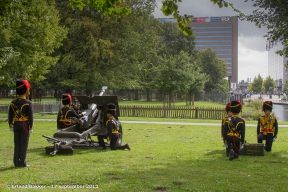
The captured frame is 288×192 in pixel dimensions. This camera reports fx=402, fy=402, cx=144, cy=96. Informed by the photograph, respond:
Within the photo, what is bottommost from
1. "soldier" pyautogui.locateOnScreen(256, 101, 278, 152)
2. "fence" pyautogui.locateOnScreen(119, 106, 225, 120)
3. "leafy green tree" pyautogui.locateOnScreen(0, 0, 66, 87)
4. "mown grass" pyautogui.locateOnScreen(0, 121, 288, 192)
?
"mown grass" pyautogui.locateOnScreen(0, 121, 288, 192)

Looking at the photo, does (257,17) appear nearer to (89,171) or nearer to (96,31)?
(96,31)

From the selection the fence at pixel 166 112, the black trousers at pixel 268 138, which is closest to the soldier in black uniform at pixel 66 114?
the black trousers at pixel 268 138

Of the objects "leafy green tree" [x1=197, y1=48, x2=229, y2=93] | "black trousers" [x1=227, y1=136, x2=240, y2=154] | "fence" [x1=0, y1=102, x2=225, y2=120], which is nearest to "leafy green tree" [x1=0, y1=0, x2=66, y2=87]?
"fence" [x1=0, y1=102, x2=225, y2=120]

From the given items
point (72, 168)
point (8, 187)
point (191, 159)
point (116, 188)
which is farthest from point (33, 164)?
point (191, 159)

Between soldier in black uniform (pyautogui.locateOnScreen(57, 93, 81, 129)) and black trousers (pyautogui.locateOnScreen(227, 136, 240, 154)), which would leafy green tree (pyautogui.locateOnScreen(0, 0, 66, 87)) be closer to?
soldier in black uniform (pyautogui.locateOnScreen(57, 93, 81, 129))

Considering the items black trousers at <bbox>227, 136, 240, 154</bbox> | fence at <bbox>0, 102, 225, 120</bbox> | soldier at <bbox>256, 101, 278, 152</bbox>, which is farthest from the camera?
fence at <bbox>0, 102, 225, 120</bbox>

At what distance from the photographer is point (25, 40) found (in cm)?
2388

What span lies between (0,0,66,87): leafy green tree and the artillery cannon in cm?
978

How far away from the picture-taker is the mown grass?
7676mm

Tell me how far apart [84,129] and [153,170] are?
4.58 m

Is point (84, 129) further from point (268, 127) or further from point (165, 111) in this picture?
point (165, 111)

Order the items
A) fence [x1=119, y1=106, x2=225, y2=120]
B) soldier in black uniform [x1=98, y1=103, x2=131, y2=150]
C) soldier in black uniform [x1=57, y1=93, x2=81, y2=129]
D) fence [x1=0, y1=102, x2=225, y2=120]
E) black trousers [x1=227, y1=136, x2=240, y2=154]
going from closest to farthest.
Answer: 1. black trousers [x1=227, y1=136, x2=240, y2=154]
2. soldier in black uniform [x1=98, y1=103, x2=131, y2=150]
3. soldier in black uniform [x1=57, y1=93, x2=81, y2=129]
4. fence [x1=0, y1=102, x2=225, y2=120]
5. fence [x1=119, y1=106, x2=225, y2=120]

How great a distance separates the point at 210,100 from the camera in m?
81.4

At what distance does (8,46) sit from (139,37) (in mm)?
17828
